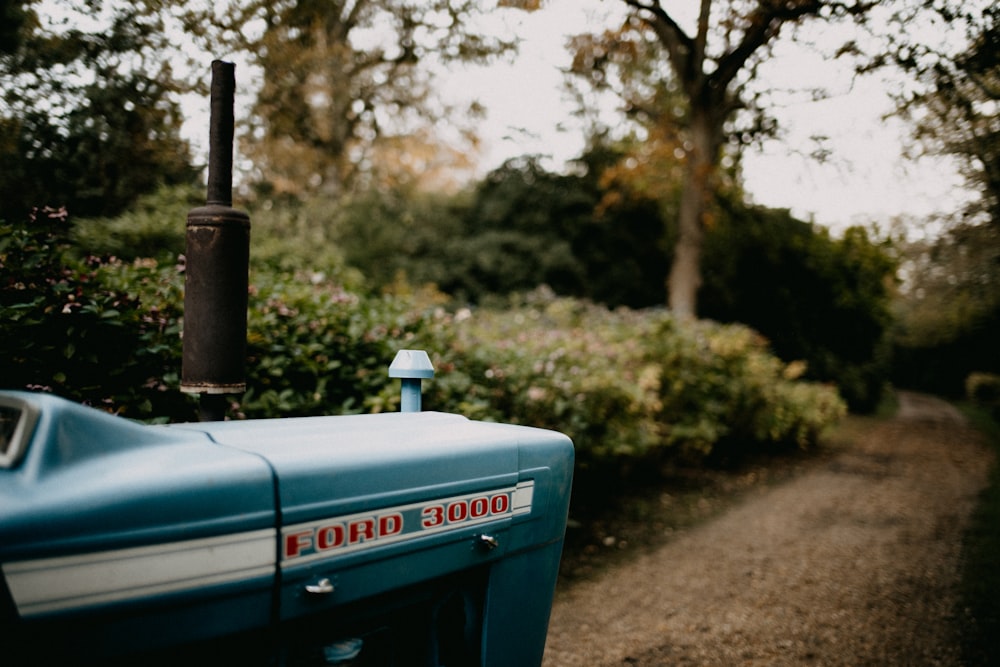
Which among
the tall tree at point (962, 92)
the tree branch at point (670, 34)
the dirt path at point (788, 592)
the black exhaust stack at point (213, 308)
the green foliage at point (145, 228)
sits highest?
the tree branch at point (670, 34)

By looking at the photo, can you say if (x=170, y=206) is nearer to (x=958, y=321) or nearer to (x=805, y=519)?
(x=805, y=519)

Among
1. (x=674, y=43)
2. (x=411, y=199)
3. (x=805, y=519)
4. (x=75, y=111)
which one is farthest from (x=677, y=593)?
(x=411, y=199)

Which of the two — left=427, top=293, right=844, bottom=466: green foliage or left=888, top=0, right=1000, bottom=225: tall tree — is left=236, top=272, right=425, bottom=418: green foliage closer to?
left=427, top=293, right=844, bottom=466: green foliage

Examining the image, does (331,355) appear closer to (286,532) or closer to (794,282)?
(286,532)

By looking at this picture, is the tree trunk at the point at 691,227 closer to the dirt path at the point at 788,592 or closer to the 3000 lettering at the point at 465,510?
the dirt path at the point at 788,592

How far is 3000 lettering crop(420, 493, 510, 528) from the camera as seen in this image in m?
1.72

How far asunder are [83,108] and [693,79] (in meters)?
9.89

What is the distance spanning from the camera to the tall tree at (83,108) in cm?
467

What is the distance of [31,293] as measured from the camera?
9.42ft

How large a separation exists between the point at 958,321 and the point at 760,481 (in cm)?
1330

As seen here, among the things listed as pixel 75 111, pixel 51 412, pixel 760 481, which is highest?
pixel 75 111

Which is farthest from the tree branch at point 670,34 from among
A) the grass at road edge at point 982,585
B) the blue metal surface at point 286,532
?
the blue metal surface at point 286,532

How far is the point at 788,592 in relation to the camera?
181 inches

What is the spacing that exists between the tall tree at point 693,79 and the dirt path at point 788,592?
208 inches
